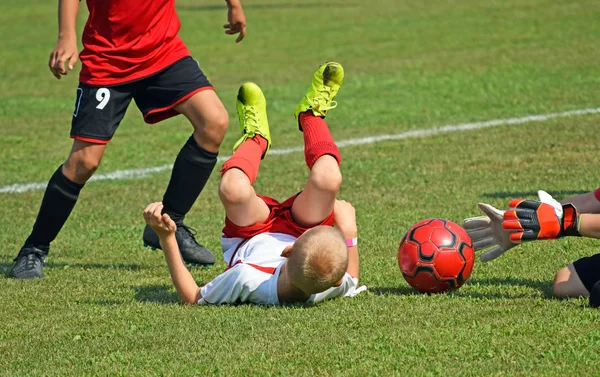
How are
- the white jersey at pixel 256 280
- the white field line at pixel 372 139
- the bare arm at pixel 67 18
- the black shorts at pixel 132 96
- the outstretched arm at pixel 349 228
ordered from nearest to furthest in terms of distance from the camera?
the white jersey at pixel 256 280 < the outstretched arm at pixel 349 228 < the bare arm at pixel 67 18 < the black shorts at pixel 132 96 < the white field line at pixel 372 139

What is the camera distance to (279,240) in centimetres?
620

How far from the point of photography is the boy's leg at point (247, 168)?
6074 mm

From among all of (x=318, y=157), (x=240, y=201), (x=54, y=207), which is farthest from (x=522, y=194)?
(x=54, y=207)

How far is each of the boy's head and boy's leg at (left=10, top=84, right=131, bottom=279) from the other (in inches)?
82.2

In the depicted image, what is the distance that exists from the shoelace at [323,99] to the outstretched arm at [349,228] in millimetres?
772

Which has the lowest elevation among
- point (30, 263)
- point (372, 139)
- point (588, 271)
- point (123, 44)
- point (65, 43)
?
point (372, 139)

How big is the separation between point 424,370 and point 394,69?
1483cm

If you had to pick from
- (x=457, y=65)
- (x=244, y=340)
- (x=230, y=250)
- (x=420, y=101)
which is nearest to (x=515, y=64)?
(x=457, y=65)

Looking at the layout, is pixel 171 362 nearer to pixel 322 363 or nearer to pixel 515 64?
pixel 322 363

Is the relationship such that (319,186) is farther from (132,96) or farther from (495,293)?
(132,96)

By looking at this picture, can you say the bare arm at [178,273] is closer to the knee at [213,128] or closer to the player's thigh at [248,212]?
the player's thigh at [248,212]

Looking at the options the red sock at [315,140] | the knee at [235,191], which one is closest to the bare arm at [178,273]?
the knee at [235,191]

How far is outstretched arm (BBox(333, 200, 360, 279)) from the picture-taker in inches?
245

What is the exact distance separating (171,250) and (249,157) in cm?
90
